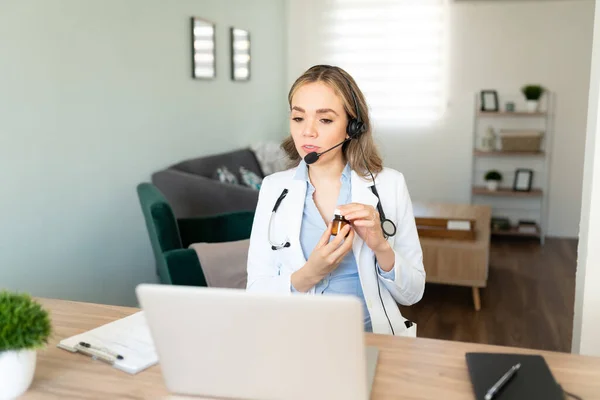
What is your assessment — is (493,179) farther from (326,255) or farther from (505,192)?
(326,255)

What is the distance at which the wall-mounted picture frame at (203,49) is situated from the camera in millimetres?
4156

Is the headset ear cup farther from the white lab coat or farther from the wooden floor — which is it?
the wooden floor

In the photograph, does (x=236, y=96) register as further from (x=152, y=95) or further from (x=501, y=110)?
(x=501, y=110)

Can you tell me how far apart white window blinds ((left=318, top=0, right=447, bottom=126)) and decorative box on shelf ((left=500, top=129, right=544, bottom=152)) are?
684mm

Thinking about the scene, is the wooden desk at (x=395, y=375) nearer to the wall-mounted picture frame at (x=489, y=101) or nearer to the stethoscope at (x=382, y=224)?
the stethoscope at (x=382, y=224)

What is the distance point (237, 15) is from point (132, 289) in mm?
2466

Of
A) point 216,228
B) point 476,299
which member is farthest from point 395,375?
point 476,299

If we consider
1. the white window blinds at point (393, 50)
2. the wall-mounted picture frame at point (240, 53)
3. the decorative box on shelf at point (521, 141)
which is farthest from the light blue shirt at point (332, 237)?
the white window blinds at point (393, 50)

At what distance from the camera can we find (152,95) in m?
3.67

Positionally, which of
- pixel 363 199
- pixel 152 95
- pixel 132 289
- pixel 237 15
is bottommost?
pixel 132 289

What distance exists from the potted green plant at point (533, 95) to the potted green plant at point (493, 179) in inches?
25.4

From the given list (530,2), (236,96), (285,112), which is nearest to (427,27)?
(530,2)

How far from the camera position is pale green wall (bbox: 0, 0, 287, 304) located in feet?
8.49

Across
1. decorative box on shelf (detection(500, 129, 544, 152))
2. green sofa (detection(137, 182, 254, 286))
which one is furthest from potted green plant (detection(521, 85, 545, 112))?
green sofa (detection(137, 182, 254, 286))
